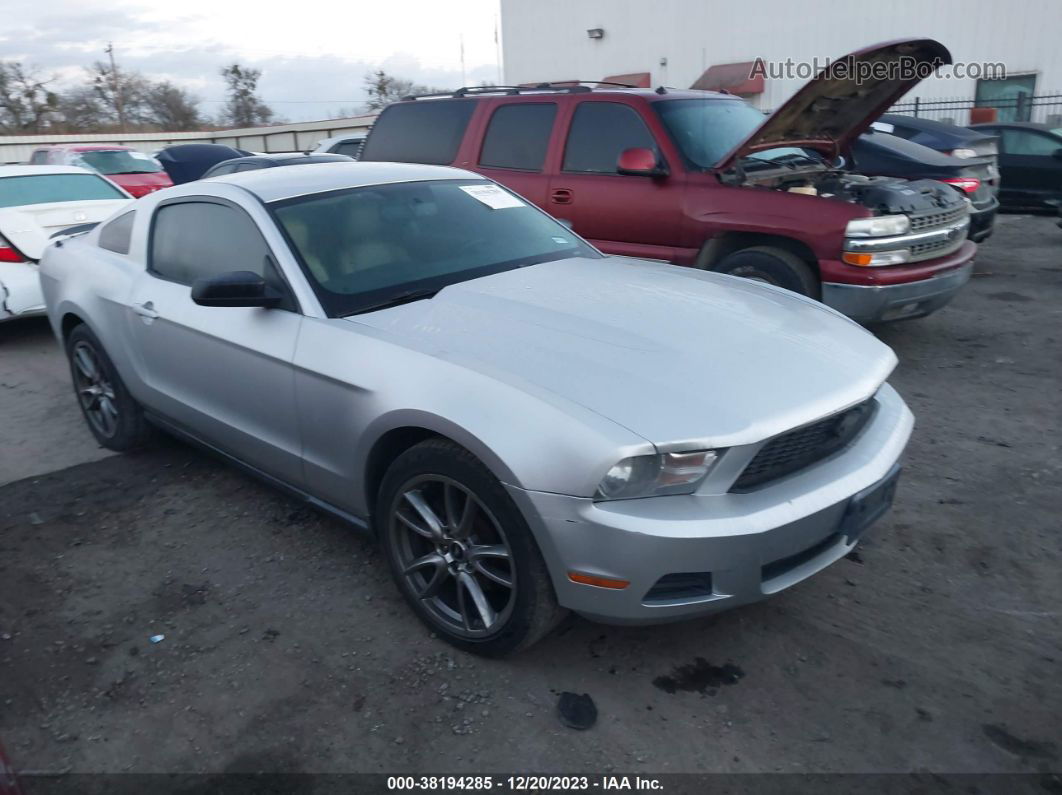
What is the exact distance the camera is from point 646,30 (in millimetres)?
32969

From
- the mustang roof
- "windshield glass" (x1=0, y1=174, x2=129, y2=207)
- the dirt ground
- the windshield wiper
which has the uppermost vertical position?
the mustang roof

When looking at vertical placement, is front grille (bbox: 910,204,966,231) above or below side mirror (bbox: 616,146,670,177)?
below

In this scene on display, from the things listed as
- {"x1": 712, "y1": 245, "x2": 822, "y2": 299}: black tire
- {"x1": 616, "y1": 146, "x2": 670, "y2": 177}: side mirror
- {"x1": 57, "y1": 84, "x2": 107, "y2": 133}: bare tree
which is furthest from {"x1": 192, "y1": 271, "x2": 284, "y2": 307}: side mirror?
{"x1": 57, "y1": 84, "x2": 107, "y2": 133}: bare tree

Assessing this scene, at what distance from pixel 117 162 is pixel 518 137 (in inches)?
465

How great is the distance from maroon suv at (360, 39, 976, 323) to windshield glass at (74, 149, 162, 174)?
10.9 m

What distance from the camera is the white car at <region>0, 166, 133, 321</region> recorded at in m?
7.11

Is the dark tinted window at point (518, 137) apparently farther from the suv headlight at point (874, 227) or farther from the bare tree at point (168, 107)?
the bare tree at point (168, 107)

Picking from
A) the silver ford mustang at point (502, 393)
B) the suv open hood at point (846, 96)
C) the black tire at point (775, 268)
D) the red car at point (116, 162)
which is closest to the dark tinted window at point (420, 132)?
the suv open hood at point (846, 96)

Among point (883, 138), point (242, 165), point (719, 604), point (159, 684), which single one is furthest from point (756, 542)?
point (242, 165)

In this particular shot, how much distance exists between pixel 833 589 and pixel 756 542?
101cm

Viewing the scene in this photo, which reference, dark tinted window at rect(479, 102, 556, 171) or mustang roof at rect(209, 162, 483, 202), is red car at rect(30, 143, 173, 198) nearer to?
dark tinted window at rect(479, 102, 556, 171)

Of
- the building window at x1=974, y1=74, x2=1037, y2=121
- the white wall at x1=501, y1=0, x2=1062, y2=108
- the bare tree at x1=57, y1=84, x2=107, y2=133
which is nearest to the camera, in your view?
the building window at x1=974, y1=74, x2=1037, y2=121

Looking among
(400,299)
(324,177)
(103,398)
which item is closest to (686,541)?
(400,299)

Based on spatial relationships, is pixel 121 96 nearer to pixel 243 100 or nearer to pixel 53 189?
pixel 243 100
